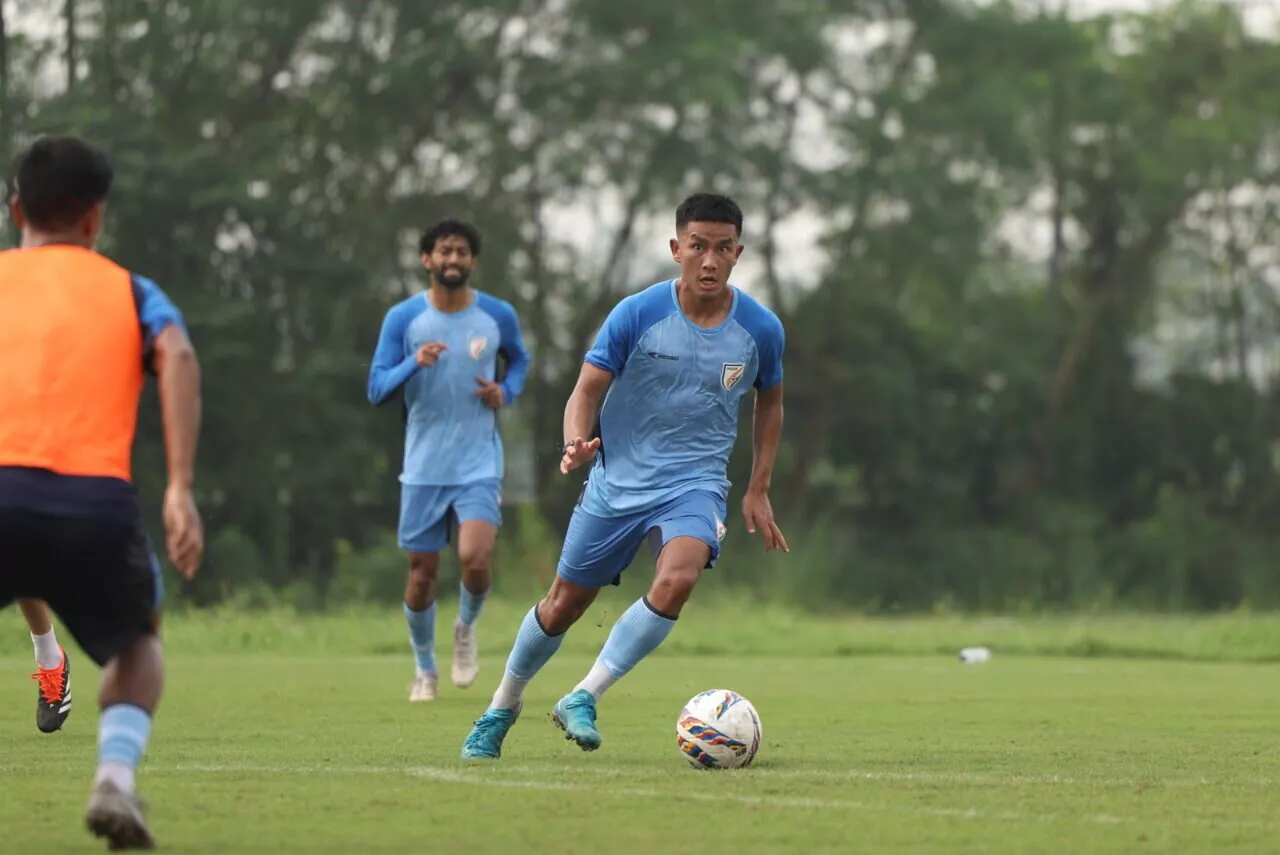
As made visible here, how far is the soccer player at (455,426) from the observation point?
13.4m

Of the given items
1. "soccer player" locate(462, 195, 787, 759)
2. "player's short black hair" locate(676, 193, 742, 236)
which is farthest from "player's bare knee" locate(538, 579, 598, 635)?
"player's short black hair" locate(676, 193, 742, 236)

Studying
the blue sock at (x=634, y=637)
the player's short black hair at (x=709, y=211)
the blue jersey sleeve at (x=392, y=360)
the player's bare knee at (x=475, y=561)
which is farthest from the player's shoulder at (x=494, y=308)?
the blue sock at (x=634, y=637)

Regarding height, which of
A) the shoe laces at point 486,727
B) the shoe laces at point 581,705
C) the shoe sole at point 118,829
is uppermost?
the shoe sole at point 118,829

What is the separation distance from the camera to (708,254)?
9172 millimetres

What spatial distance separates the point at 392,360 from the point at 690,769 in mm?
5143

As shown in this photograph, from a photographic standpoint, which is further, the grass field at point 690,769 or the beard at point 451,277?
the beard at point 451,277

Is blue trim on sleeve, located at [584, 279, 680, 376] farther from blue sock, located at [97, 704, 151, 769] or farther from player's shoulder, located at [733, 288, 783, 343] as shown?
blue sock, located at [97, 704, 151, 769]

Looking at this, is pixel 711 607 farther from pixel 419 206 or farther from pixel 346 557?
pixel 419 206

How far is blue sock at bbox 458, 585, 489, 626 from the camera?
1355cm

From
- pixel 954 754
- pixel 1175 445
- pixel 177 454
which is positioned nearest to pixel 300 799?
pixel 177 454

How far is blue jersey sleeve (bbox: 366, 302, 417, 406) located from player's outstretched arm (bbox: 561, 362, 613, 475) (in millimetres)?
3783

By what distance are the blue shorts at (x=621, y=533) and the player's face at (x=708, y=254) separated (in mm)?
838

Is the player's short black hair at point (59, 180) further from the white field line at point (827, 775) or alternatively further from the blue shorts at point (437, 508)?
the blue shorts at point (437, 508)

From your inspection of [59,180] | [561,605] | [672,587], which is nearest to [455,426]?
[561,605]
